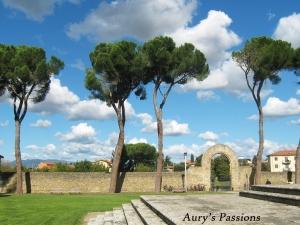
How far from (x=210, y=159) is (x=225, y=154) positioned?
135 cm

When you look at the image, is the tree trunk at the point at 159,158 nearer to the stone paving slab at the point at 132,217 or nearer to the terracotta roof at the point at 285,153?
the stone paving slab at the point at 132,217

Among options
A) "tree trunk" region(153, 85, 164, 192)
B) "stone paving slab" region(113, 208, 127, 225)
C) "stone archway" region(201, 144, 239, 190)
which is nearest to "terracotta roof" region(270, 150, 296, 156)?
"stone archway" region(201, 144, 239, 190)

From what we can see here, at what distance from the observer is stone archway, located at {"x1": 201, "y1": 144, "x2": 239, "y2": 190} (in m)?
35.0

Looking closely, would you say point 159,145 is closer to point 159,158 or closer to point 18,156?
point 159,158

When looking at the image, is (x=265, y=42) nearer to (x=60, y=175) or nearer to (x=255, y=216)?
(x=60, y=175)

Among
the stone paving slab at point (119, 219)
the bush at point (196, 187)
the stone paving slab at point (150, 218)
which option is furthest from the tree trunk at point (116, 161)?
the stone paving slab at point (150, 218)

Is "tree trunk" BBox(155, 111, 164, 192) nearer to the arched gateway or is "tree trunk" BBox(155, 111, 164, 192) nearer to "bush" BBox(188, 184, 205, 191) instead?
"bush" BBox(188, 184, 205, 191)

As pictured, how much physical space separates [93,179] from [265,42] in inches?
578

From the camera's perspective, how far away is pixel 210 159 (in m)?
35.0

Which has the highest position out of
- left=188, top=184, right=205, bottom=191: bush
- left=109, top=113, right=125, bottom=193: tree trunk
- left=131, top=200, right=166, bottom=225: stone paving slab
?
left=109, top=113, right=125, bottom=193: tree trunk

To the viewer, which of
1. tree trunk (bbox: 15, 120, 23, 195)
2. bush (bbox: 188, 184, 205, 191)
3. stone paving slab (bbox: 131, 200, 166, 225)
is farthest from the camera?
bush (bbox: 188, 184, 205, 191)

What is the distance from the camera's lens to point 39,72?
96.3 ft

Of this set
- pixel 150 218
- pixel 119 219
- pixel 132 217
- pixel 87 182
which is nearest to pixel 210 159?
pixel 87 182

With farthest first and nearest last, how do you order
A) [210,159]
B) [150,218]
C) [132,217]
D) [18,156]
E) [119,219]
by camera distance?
[210,159]
[18,156]
[119,219]
[132,217]
[150,218]
